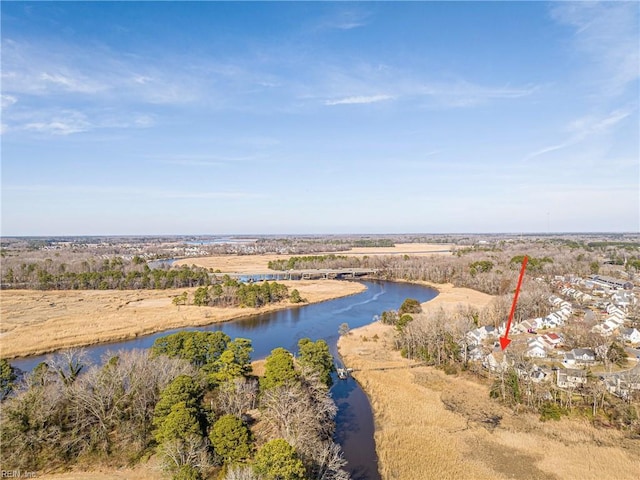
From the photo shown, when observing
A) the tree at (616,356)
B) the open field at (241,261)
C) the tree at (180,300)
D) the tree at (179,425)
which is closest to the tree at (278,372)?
the tree at (179,425)

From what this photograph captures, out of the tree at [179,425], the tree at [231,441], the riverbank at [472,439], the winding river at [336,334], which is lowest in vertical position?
the winding river at [336,334]

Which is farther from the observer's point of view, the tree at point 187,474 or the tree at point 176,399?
the tree at point 176,399

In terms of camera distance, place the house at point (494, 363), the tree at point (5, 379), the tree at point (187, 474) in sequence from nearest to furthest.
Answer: the tree at point (187, 474), the tree at point (5, 379), the house at point (494, 363)

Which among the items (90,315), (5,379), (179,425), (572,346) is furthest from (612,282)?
(90,315)

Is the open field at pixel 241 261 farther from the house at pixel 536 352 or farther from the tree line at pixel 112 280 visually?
the house at pixel 536 352

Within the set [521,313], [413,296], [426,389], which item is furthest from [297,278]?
[426,389]

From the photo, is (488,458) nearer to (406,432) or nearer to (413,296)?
(406,432)
